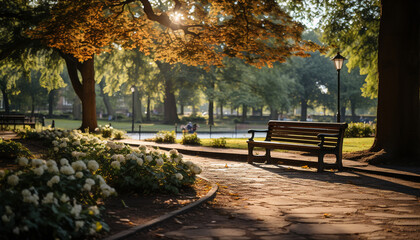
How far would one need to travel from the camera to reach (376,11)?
20.1 meters

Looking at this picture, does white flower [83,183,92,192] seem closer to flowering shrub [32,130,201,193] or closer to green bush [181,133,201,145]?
flowering shrub [32,130,201,193]

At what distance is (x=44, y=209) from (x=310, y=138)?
327 inches

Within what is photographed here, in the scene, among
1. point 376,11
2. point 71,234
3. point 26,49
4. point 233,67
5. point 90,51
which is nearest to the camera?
point 71,234

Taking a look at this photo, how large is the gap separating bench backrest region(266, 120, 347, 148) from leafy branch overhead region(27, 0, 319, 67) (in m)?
1.85

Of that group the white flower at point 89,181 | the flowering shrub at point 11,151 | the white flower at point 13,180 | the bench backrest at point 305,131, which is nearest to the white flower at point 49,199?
the white flower at point 13,180

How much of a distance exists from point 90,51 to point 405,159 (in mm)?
10008

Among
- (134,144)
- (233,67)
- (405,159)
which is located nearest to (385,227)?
(405,159)

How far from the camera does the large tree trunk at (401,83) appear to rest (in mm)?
11172

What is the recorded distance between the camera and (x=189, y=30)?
13219mm

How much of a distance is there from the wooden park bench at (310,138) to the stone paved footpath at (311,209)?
684mm

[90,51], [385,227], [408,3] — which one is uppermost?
[408,3]

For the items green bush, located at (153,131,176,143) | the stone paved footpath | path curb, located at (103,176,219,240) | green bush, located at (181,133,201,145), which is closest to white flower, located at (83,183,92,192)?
path curb, located at (103,176,219,240)

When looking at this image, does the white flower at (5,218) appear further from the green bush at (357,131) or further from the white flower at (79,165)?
the green bush at (357,131)

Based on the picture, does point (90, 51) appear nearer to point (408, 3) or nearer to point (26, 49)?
point (408, 3)
